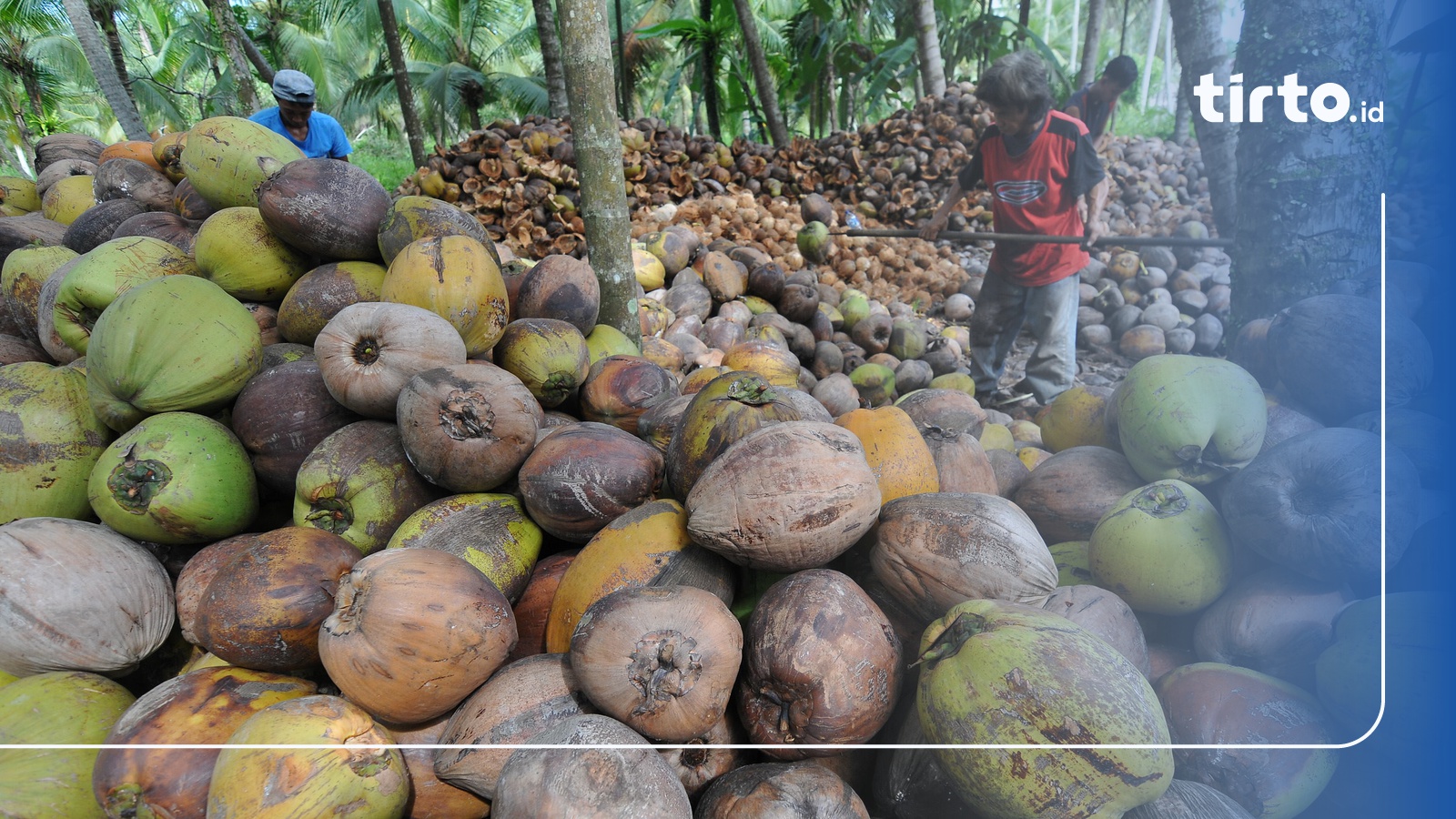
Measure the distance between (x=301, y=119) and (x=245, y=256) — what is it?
3897 mm

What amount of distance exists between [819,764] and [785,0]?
23.2m

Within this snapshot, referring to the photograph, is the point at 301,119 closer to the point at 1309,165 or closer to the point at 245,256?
the point at 245,256

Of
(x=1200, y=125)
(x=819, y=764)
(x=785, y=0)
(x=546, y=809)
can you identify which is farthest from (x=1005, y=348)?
(x=785, y=0)

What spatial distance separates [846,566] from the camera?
1698mm

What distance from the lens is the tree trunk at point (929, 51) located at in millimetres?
9719

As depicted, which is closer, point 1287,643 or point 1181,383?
point 1287,643

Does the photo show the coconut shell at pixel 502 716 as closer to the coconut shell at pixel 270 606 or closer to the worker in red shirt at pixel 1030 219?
the coconut shell at pixel 270 606

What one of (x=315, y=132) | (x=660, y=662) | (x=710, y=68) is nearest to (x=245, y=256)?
(x=660, y=662)

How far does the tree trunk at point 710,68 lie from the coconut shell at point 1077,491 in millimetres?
13829

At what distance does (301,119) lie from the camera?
5.54m

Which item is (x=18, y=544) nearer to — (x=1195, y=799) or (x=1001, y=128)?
(x=1195, y=799)

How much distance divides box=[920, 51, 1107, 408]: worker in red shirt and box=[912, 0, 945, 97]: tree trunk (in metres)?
5.10

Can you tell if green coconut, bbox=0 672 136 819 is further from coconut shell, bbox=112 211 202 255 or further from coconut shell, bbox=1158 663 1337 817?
coconut shell, bbox=1158 663 1337 817

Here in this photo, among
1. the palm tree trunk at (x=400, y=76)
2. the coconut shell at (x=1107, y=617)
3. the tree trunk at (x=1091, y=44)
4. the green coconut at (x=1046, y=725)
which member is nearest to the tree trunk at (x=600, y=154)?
the coconut shell at (x=1107, y=617)
